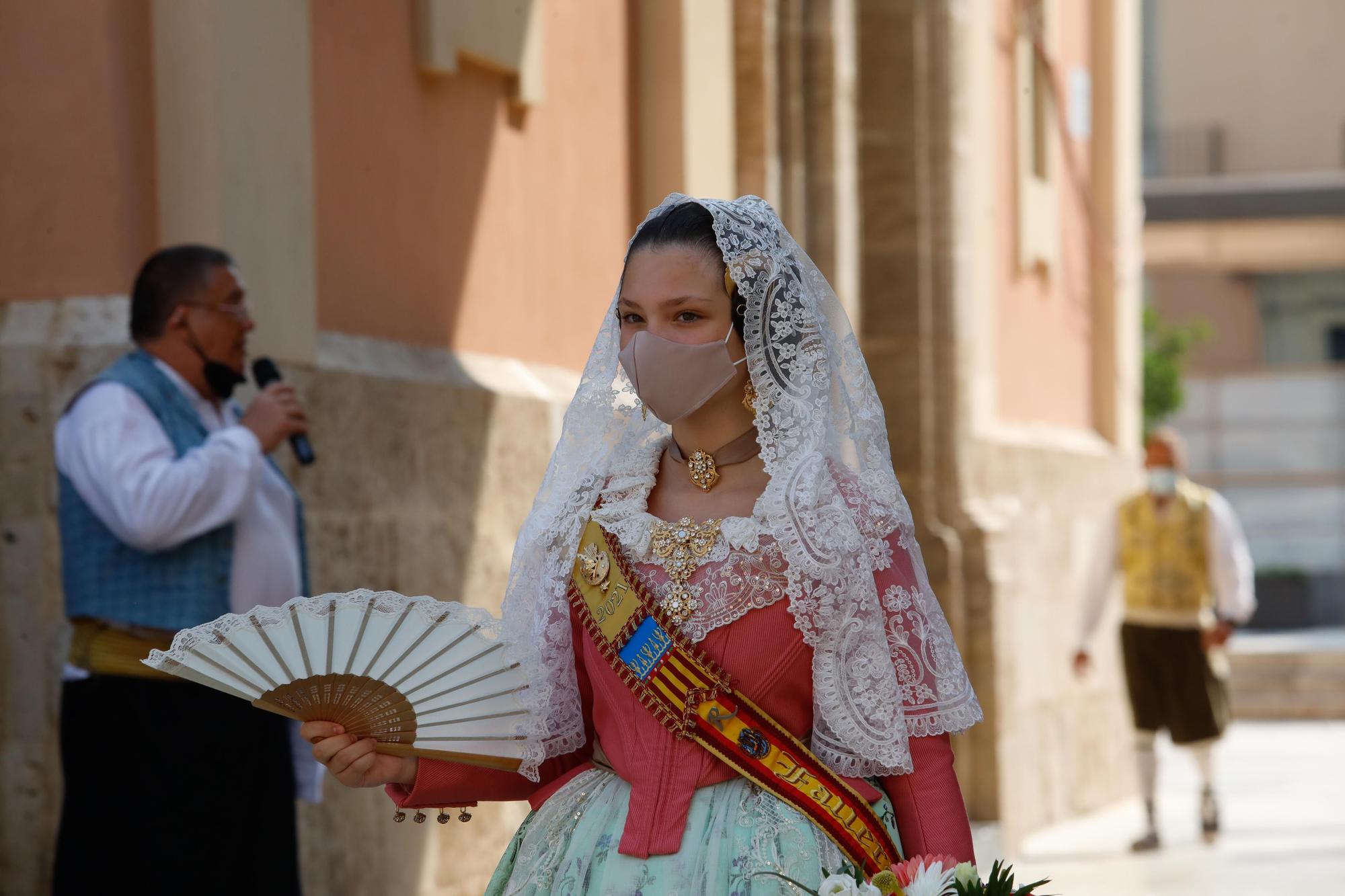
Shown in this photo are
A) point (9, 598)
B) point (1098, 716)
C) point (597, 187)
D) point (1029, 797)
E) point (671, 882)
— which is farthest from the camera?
point (1098, 716)

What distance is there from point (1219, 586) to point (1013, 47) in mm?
3567

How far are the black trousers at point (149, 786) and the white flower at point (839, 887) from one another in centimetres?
A: 235

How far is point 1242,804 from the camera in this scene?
451 inches

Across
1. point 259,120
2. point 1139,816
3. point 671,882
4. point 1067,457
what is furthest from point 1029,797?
point 671,882

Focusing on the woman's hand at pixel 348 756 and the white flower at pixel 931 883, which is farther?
the woman's hand at pixel 348 756

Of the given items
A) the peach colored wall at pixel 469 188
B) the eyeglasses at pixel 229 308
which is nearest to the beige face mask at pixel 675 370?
the eyeglasses at pixel 229 308

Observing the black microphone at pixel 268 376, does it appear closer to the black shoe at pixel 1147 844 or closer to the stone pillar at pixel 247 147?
the stone pillar at pixel 247 147

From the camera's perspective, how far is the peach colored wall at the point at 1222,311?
3159cm

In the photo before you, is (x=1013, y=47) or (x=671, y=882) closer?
(x=671, y=882)

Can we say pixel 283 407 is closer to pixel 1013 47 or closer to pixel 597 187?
pixel 597 187

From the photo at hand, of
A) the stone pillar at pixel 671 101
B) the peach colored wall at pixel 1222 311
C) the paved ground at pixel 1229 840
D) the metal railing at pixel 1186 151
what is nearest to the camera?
the stone pillar at pixel 671 101

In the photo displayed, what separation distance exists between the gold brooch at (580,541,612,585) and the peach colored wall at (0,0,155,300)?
2811 millimetres

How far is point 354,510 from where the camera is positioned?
566 centimetres

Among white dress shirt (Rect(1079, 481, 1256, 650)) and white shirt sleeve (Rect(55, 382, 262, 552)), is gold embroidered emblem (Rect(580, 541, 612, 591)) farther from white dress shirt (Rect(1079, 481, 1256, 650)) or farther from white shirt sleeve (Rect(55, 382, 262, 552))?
white dress shirt (Rect(1079, 481, 1256, 650))
